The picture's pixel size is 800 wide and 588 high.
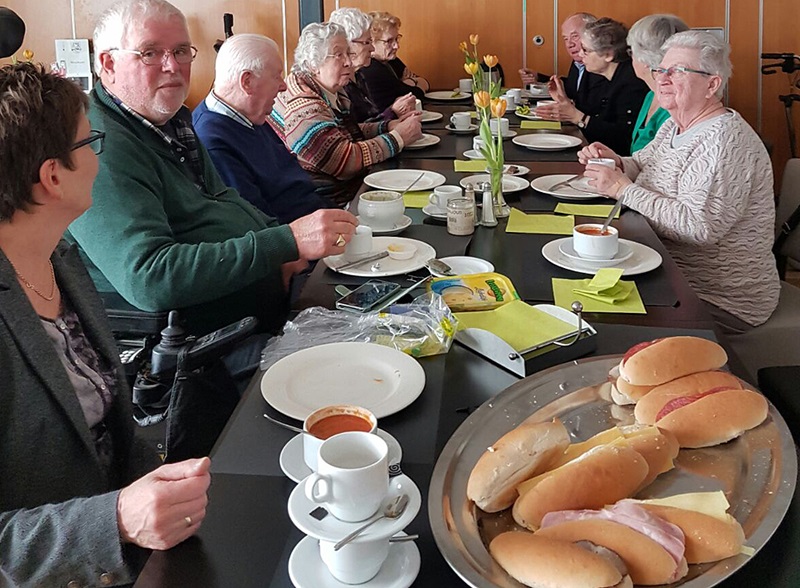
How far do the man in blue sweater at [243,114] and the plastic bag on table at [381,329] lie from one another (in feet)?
3.77

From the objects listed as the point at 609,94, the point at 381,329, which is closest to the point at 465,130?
the point at 609,94

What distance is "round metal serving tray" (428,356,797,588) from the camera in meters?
0.84

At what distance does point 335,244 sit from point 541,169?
4.13ft

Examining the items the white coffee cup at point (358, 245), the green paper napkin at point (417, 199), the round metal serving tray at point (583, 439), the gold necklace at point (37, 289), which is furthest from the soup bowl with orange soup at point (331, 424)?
the green paper napkin at point (417, 199)

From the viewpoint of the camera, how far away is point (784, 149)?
18.7ft

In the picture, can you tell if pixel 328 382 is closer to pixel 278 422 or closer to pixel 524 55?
pixel 278 422

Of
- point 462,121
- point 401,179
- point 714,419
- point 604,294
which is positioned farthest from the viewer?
point 462,121

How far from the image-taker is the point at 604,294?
5.28 feet

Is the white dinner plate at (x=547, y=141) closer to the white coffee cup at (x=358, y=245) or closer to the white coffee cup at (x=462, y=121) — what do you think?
the white coffee cup at (x=462, y=121)

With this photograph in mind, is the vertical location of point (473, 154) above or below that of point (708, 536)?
above

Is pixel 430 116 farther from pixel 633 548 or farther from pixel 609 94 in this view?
pixel 633 548

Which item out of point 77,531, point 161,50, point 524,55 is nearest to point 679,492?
point 77,531

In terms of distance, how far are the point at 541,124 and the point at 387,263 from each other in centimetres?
223

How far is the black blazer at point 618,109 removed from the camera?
399cm
